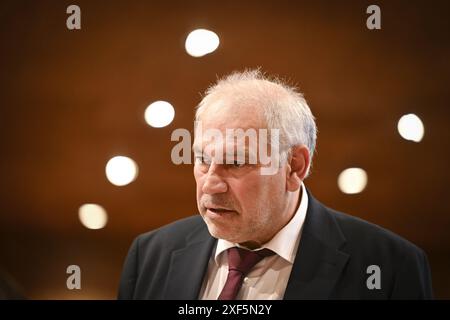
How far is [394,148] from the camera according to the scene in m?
2.33

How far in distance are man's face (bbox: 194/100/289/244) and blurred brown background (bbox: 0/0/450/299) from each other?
1.19 ft

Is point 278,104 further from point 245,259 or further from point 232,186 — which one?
point 245,259

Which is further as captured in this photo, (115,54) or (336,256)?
(115,54)

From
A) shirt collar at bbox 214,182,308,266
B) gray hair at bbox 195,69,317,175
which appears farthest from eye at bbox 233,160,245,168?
shirt collar at bbox 214,182,308,266

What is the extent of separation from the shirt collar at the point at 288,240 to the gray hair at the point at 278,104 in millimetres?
224

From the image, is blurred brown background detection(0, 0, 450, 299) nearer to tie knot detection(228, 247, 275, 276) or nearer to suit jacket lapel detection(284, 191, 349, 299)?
suit jacket lapel detection(284, 191, 349, 299)

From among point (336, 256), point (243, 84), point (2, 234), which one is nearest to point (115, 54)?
point (243, 84)

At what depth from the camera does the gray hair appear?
6.67ft

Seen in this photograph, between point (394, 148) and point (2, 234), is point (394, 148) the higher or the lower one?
the higher one

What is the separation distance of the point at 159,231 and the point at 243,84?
0.68 meters
